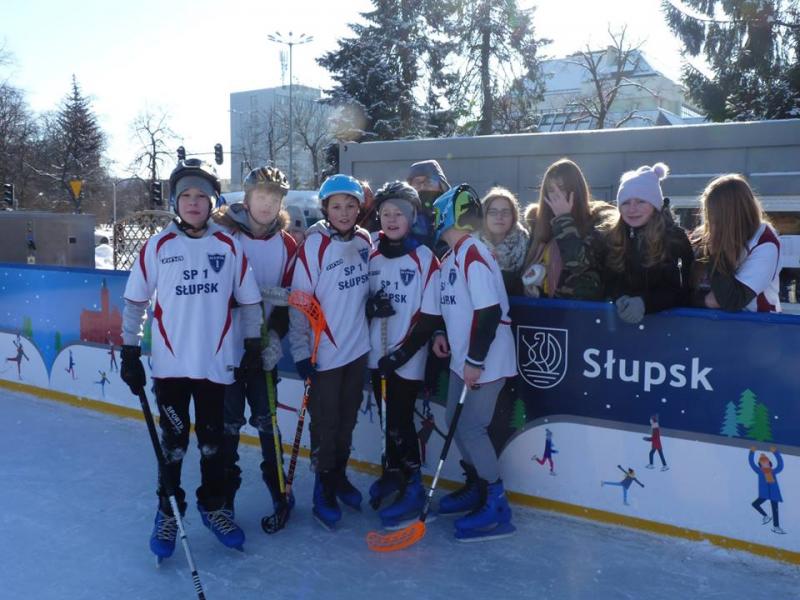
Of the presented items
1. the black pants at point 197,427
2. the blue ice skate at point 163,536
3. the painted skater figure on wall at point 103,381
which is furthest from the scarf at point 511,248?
the painted skater figure on wall at point 103,381

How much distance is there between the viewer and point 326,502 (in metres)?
3.57

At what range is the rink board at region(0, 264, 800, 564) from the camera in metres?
→ 3.14

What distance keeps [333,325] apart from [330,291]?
16 centimetres

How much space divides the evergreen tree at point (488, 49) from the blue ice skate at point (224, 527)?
79.7ft

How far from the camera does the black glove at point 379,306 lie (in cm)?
350

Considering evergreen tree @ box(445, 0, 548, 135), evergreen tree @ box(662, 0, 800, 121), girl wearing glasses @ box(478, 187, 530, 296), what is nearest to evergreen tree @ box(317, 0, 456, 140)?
evergreen tree @ box(445, 0, 548, 135)

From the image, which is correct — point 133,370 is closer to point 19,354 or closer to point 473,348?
point 473,348

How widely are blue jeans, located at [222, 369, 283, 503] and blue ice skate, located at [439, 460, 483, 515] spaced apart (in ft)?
2.77

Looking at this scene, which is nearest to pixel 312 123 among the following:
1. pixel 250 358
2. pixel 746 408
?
pixel 250 358

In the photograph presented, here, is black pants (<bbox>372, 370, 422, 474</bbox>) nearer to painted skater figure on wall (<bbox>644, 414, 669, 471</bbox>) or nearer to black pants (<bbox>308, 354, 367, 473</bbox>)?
black pants (<bbox>308, 354, 367, 473</bbox>)

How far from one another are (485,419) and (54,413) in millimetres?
3707

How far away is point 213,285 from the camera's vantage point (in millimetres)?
3225

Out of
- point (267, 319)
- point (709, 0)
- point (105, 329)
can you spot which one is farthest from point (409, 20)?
point (267, 319)

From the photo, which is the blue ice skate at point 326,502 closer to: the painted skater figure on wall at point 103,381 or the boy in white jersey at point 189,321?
the boy in white jersey at point 189,321
